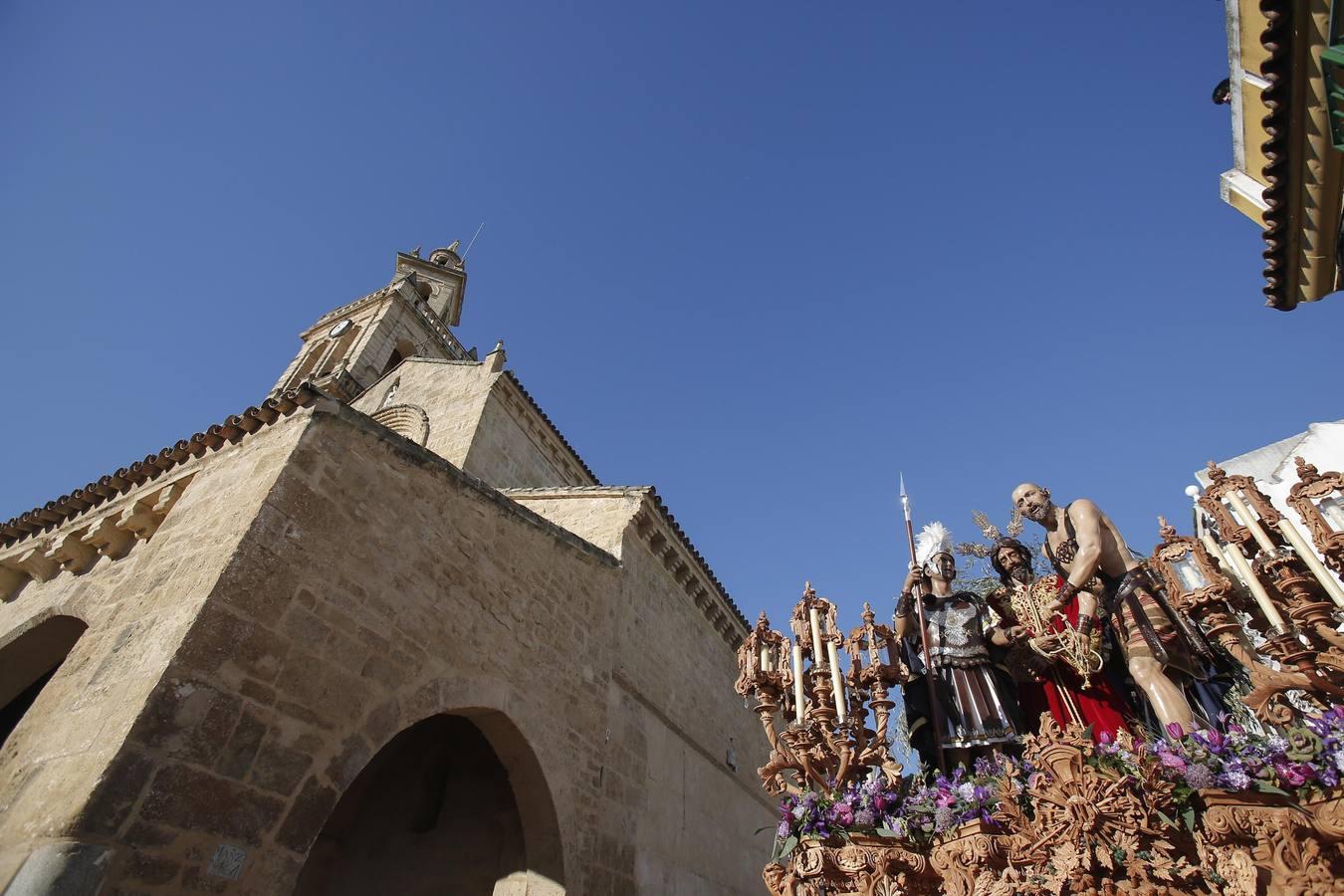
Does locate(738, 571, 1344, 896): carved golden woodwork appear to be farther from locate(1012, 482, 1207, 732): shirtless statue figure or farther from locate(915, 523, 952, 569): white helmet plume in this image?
locate(915, 523, 952, 569): white helmet plume

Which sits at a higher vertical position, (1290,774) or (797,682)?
A: (797,682)

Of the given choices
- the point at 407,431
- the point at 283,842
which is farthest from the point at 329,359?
the point at 283,842

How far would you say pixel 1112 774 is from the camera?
3086 millimetres

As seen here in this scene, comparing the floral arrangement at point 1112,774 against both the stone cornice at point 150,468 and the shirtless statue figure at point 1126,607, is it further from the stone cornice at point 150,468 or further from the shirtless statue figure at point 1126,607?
the stone cornice at point 150,468

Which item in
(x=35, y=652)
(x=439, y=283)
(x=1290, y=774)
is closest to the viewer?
(x=1290, y=774)

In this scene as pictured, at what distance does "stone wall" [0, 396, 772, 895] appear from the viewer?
413cm

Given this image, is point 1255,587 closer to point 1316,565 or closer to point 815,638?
point 1316,565

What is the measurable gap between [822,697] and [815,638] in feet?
1.44

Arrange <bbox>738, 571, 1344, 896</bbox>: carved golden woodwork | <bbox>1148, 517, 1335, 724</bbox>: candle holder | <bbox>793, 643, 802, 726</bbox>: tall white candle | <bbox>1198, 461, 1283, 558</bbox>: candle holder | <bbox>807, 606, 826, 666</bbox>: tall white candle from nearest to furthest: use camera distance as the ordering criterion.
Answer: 1. <bbox>738, 571, 1344, 896</bbox>: carved golden woodwork
2. <bbox>1148, 517, 1335, 724</bbox>: candle holder
3. <bbox>1198, 461, 1283, 558</bbox>: candle holder
4. <bbox>793, 643, 802, 726</bbox>: tall white candle
5. <bbox>807, 606, 826, 666</bbox>: tall white candle

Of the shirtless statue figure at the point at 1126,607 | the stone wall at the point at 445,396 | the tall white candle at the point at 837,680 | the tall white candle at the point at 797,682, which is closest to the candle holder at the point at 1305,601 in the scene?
the shirtless statue figure at the point at 1126,607

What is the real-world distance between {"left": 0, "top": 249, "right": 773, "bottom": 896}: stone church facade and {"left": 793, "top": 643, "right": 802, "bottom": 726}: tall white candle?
3.43m

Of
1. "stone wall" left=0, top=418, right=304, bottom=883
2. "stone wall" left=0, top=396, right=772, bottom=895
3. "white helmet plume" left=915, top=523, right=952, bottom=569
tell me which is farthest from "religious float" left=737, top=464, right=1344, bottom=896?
"stone wall" left=0, top=418, right=304, bottom=883

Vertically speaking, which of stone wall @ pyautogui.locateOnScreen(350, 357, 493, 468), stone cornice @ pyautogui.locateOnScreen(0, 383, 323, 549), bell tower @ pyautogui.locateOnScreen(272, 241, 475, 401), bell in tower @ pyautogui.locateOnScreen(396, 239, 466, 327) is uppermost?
bell in tower @ pyautogui.locateOnScreen(396, 239, 466, 327)

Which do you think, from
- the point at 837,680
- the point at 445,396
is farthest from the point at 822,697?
the point at 445,396
